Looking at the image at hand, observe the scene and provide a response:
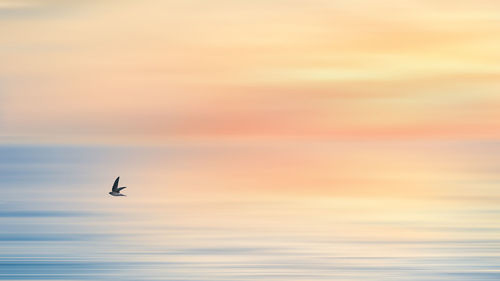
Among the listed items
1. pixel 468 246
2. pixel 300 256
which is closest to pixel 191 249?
pixel 300 256

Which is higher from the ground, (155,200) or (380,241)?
(155,200)

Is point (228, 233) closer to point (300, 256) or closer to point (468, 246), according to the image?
point (300, 256)

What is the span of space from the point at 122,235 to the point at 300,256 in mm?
7157

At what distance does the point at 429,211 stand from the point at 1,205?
1775cm

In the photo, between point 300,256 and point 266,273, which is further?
point 300,256

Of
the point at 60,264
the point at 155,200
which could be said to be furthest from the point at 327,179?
the point at 60,264

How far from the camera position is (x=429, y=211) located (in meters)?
41.7

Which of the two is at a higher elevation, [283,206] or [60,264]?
[283,206]

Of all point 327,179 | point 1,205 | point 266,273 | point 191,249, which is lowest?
point 266,273

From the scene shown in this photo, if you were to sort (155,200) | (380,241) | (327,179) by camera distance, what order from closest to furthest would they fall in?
(380,241)
(155,200)
(327,179)

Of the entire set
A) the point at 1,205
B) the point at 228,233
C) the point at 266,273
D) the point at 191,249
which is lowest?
the point at 266,273

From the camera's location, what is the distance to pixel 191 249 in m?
30.1

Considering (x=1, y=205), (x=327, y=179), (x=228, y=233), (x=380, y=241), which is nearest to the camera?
(x=380, y=241)

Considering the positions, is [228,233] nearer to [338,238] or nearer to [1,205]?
[338,238]
